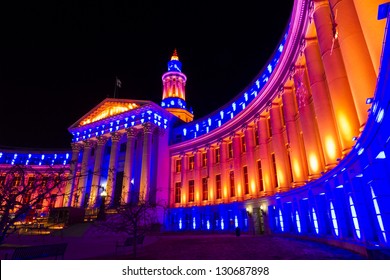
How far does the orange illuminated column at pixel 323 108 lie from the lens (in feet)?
49.2

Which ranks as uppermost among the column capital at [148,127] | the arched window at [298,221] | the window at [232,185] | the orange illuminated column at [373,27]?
the column capital at [148,127]

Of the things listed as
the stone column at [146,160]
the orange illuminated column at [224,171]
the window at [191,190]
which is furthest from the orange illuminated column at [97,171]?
the orange illuminated column at [224,171]

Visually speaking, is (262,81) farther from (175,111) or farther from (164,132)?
(175,111)

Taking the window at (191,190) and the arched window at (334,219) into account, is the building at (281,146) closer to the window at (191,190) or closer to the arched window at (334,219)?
the arched window at (334,219)

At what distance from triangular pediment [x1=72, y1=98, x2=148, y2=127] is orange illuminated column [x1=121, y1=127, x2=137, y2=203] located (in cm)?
476

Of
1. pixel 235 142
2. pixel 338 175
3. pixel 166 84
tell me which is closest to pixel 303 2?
pixel 338 175

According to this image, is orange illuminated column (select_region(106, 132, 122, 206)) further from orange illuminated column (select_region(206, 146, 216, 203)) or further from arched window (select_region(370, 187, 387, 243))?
arched window (select_region(370, 187, 387, 243))

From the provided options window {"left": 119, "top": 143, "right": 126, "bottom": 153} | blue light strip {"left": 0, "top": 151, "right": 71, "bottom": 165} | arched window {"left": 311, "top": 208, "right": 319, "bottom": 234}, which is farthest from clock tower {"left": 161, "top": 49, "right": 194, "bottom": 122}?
arched window {"left": 311, "top": 208, "right": 319, "bottom": 234}

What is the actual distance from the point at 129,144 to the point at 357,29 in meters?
37.8

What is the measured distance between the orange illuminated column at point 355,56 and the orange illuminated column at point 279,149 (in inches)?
552

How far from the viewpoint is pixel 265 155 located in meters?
28.6

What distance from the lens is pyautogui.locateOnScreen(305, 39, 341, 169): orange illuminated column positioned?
14992 mm

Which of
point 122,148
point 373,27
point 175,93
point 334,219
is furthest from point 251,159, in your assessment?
point 175,93

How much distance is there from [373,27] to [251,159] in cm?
2243
